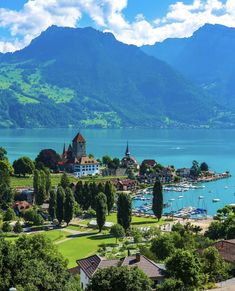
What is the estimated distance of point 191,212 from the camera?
7419 cm

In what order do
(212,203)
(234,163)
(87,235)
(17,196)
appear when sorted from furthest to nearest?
(234,163) < (212,203) < (17,196) < (87,235)

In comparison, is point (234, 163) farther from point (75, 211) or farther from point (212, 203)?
point (75, 211)

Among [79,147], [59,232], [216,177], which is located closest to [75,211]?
[59,232]

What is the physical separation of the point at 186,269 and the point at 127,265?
10.1 feet

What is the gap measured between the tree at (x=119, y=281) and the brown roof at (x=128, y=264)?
5.03 metres

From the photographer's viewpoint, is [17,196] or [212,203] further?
[212,203]

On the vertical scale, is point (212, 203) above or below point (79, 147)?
below

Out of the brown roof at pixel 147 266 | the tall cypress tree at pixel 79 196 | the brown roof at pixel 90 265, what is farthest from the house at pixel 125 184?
the brown roof at pixel 147 266

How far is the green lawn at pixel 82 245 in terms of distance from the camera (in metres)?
43.6

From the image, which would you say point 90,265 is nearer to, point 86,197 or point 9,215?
point 9,215

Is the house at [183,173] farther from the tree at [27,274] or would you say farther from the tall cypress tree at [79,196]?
the tree at [27,274]

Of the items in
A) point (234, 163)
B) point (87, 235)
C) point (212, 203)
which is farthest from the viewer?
point (234, 163)

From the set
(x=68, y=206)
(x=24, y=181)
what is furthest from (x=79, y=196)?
(x=24, y=181)

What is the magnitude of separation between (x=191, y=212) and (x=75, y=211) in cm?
1906
